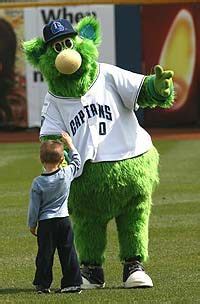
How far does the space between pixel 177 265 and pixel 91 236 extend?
111 centimetres

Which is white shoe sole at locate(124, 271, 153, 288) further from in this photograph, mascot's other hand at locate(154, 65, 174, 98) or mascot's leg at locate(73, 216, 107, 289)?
mascot's other hand at locate(154, 65, 174, 98)

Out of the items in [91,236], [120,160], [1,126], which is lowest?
[1,126]

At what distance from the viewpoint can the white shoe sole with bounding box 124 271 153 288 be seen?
7.03m

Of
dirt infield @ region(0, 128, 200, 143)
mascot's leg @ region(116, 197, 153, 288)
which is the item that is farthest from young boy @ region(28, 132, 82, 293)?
dirt infield @ region(0, 128, 200, 143)

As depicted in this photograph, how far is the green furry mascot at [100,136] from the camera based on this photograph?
703cm

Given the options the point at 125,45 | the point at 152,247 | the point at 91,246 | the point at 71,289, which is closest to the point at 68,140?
the point at 91,246

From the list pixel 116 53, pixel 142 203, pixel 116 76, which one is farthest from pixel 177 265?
pixel 116 53

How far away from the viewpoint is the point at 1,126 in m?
22.9

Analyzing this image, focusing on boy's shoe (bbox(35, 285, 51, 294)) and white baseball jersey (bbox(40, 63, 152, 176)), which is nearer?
boy's shoe (bbox(35, 285, 51, 294))

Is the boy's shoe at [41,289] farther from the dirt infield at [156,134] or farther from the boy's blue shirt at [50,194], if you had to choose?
the dirt infield at [156,134]

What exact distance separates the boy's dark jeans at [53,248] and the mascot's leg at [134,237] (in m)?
0.48

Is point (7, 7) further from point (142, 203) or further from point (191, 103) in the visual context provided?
point (142, 203)

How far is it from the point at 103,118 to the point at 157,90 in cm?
44

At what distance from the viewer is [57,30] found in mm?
7227
